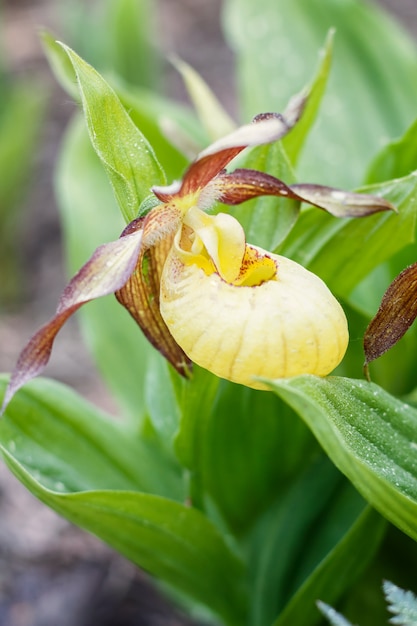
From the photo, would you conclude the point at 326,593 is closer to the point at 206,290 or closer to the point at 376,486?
the point at 376,486

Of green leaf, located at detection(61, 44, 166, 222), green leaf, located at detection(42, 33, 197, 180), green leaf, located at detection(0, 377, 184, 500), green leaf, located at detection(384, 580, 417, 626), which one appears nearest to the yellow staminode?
green leaf, located at detection(61, 44, 166, 222)

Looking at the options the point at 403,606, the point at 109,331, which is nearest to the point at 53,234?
the point at 109,331

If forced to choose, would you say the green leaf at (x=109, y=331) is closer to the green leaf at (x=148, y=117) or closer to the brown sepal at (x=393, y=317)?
the green leaf at (x=148, y=117)

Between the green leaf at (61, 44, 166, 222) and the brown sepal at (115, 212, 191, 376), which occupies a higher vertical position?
the green leaf at (61, 44, 166, 222)

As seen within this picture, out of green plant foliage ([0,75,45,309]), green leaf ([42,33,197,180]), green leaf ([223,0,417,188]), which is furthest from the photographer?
green plant foliage ([0,75,45,309])

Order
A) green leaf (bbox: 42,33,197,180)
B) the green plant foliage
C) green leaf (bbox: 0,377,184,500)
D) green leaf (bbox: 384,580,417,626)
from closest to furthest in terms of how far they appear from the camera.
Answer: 1. green leaf (bbox: 384,580,417,626)
2. green leaf (bbox: 0,377,184,500)
3. green leaf (bbox: 42,33,197,180)
4. the green plant foliage

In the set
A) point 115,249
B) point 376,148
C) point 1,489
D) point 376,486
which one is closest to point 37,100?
point 1,489

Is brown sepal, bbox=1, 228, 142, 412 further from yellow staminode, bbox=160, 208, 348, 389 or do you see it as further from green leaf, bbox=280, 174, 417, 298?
green leaf, bbox=280, 174, 417, 298

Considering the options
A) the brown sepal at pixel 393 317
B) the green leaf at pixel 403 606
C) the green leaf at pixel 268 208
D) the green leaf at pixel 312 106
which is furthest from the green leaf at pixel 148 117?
the green leaf at pixel 403 606

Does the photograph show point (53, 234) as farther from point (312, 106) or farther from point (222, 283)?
point (222, 283)
